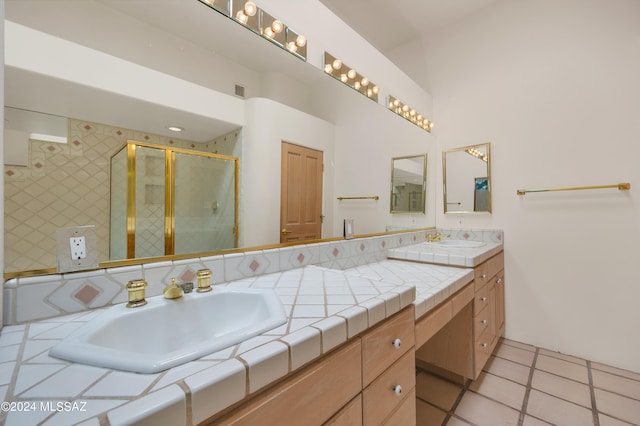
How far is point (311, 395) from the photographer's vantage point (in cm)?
55

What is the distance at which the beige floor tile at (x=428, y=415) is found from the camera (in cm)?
139

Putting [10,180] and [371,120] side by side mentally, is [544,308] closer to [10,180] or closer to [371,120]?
[371,120]

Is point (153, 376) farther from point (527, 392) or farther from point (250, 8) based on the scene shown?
point (527, 392)

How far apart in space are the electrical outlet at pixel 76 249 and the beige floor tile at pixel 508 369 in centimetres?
235

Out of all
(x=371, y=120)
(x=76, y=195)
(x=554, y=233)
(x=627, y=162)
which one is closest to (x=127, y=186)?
(x=76, y=195)

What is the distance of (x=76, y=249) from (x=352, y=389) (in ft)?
2.72

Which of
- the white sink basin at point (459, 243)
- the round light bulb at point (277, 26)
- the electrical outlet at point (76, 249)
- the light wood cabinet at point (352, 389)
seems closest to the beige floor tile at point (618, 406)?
the white sink basin at point (459, 243)

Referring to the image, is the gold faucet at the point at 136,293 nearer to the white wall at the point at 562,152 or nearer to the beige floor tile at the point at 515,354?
the beige floor tile at the point at 515,354

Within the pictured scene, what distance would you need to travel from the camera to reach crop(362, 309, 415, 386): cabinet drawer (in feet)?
2.34

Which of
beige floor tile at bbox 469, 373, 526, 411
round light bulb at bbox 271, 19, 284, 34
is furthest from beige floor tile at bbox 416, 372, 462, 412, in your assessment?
round light bulb at bbox 271, 19, 284, 34

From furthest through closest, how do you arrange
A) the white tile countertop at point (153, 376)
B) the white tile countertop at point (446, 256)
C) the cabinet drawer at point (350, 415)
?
the white tile countertop at point (446, 256), the cabinet drawer at point (350, 415), the white tile countertop at point (153, 376)

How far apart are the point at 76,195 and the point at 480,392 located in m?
2.24

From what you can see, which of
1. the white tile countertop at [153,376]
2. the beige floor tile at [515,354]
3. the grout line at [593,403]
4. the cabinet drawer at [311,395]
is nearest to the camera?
the white tile countertop at [153,376]

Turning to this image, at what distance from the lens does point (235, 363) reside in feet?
1.44
